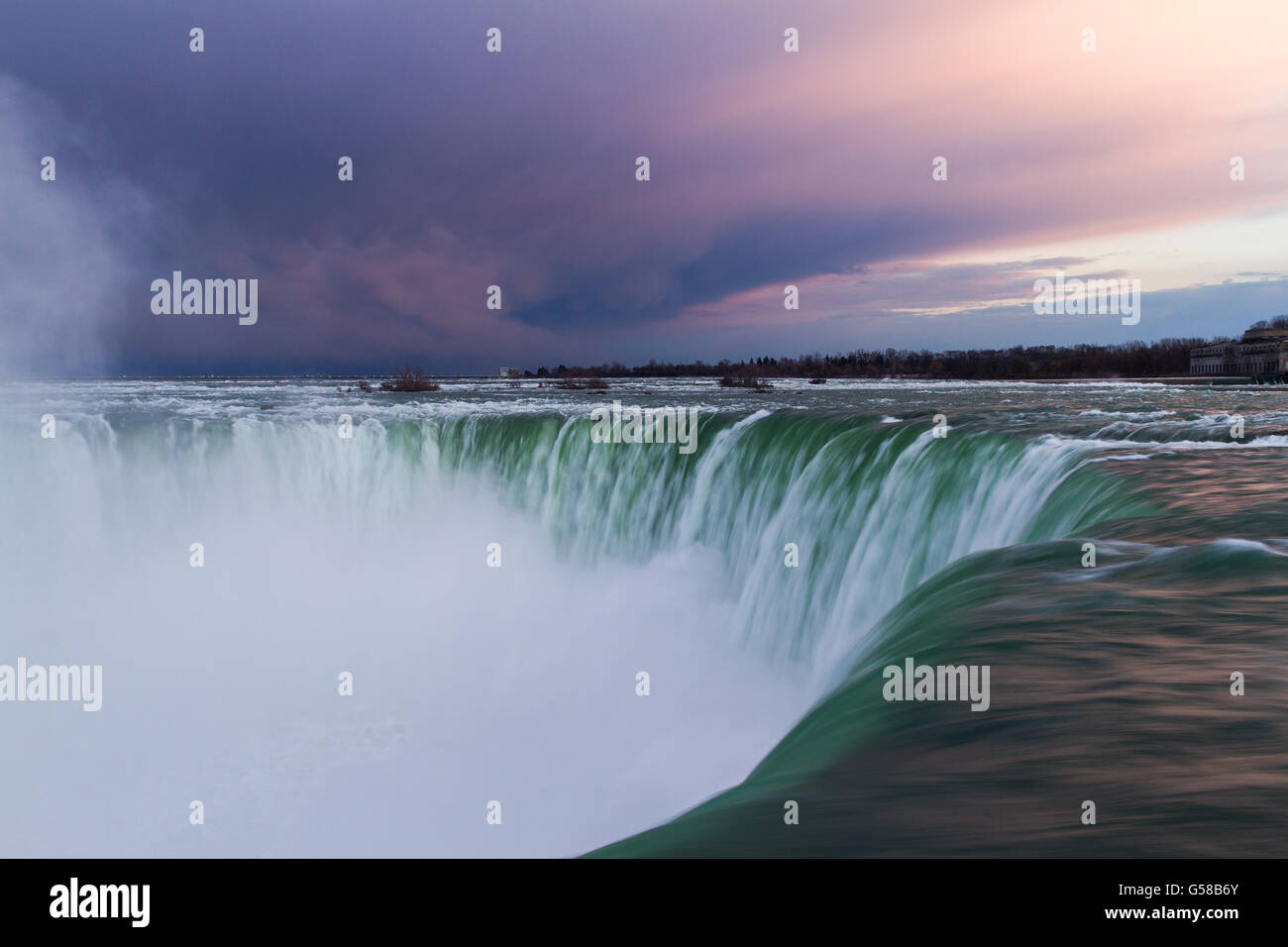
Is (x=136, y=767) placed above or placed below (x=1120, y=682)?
below

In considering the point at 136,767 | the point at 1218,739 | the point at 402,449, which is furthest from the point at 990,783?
the point at 402,449

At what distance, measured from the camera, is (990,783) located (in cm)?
302

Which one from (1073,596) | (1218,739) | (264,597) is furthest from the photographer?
(264,597)

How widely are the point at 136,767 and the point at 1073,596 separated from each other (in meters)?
12.5
